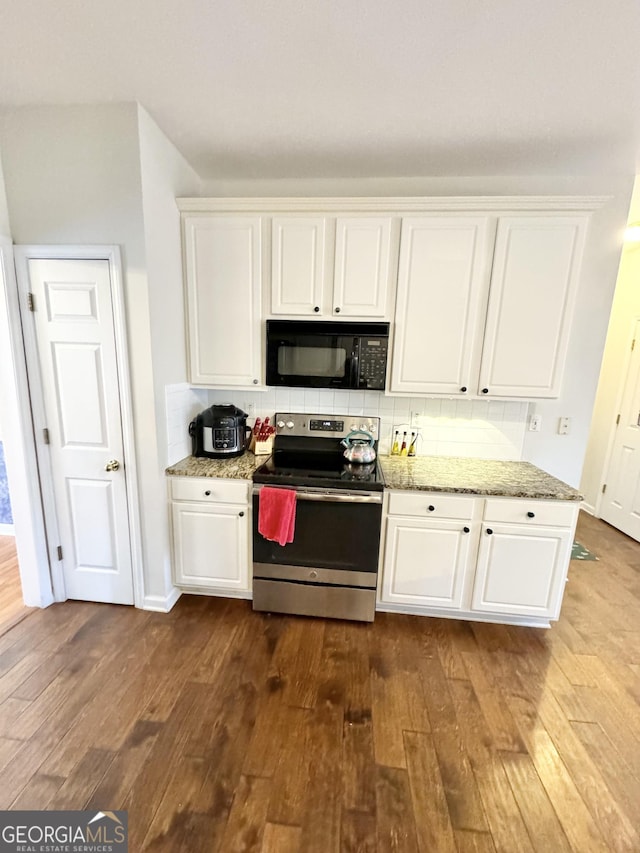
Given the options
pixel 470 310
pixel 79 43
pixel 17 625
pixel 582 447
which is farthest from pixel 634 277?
pixel 17 625

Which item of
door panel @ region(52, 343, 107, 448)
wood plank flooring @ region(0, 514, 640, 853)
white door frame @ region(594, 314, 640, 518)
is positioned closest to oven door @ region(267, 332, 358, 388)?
door panel @ region(52, 343, 107, 448)

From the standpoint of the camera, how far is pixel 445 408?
2.61m

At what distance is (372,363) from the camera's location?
2.29 metres

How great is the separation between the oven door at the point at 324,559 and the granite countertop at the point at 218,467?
0.17 meters

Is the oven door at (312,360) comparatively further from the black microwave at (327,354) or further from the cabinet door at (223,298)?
the cabinet door at (223,298)

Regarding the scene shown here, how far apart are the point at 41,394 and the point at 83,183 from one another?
1153 millimetres

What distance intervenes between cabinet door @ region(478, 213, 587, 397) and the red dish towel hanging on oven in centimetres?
138

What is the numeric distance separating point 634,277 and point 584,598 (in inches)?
118

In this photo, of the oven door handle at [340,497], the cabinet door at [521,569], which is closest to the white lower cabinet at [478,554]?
the cabinet door at [521,569]

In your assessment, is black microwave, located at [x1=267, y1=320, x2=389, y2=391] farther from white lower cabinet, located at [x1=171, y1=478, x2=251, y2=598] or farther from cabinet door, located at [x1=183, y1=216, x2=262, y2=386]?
white lower cabinet, located at [x1=171, y1=478, x2=251, y2=598]

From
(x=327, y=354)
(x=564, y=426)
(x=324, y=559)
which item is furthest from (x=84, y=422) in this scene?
(x=564, y=426)

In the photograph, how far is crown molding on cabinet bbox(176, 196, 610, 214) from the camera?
2.02 metres

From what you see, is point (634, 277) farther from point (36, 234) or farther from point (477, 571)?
point (36, 234)

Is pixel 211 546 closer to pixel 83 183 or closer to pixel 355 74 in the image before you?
pixel 83 183
